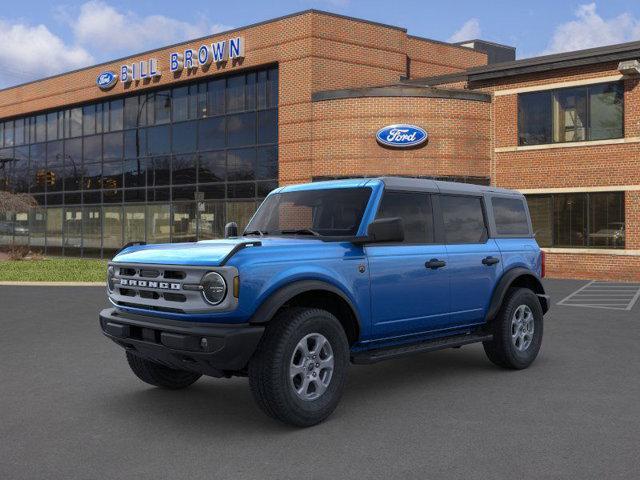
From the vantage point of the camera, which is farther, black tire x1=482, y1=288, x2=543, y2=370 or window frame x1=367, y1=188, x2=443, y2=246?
black tire x1=482, y1=288, x2=543, y2=370

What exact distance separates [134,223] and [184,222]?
11.6 ft

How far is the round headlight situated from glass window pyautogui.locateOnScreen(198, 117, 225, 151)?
22705 millimetres

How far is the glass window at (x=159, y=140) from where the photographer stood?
96.2 ft

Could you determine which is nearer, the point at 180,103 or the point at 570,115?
the point at 570,115

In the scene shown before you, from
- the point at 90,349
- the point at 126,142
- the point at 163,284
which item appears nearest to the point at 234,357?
the point at 163,284

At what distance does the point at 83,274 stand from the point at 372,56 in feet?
42.1

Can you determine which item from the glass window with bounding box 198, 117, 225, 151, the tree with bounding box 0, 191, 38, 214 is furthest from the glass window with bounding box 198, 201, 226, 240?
the tree with bounding box 0, 191, 38, 214

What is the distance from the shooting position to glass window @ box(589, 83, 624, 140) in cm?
2069

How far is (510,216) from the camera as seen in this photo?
25.8 ft

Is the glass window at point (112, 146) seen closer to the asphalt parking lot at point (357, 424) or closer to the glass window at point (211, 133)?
the glass window at point (211, 133)

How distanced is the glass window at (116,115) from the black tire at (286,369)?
28.0m

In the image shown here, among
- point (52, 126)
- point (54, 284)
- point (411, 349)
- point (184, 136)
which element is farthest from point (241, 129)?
point (411, 349)

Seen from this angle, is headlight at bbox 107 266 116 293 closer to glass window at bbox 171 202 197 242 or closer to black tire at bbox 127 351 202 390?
black tire at bbox 127 351 202 390

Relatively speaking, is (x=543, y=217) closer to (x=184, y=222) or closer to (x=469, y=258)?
(x=184, y=222)
